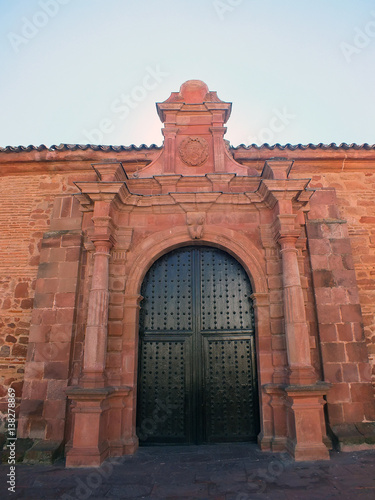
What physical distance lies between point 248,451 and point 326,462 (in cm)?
107

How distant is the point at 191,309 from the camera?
5.85m

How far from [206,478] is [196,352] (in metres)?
1.99

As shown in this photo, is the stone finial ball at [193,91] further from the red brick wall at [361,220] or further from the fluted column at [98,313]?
the fluted column at [98,313]

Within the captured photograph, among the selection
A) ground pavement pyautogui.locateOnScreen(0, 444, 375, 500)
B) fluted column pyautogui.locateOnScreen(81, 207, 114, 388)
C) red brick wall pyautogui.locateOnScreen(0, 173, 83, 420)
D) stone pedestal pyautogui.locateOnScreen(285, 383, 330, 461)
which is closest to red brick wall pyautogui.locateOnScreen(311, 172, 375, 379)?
stone pedestal pyautogui.locateOnScreen(285, 383, 330, 461)

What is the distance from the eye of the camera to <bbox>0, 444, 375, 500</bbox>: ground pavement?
11.4 ft

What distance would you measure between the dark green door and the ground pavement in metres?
0.51

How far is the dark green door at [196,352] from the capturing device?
17.6 ft

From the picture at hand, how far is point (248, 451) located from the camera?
15.9 feet

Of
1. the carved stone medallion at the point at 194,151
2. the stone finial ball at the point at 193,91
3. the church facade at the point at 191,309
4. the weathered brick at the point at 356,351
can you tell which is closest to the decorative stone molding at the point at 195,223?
the church facade at the point at 191,309

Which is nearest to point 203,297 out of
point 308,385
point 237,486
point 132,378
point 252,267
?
point 252,267

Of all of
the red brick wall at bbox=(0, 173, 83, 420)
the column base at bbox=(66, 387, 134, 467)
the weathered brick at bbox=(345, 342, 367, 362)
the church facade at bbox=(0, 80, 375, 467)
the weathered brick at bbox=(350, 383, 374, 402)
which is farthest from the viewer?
the red brick wall at bbox=(0, 173, 83, 420)

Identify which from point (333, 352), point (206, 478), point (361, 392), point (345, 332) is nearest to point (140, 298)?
point (206, 478)

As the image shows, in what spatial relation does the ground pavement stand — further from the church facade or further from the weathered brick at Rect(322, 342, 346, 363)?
the weathered brick at Rect(322, 342, 346, 363)

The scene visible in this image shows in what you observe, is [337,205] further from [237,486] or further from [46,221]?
[46,221]
